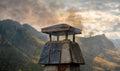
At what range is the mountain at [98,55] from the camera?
154875 millimetres

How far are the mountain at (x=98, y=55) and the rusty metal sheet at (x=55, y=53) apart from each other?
132 m

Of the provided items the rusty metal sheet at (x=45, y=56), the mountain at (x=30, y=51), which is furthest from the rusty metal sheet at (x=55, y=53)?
Result: the mountain at (x=30, y=51)

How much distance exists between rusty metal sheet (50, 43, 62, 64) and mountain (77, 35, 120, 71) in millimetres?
131966

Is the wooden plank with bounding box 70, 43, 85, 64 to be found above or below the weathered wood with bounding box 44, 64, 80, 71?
above

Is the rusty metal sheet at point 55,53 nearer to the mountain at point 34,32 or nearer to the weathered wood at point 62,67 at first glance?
the weathered wood at point 62,67

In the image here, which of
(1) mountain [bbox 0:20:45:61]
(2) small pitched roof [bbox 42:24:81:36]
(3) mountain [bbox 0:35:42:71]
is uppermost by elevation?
(1) mountain [bbox 0:20:45:61]

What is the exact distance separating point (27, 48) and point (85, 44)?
2190 inches

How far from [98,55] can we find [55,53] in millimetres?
171183

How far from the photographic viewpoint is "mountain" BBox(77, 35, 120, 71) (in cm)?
15488

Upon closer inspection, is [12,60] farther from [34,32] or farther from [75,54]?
[75,54]

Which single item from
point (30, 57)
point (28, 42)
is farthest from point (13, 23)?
point (30, 57)

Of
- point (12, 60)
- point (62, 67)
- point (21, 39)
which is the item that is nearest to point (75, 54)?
point (62, 67)

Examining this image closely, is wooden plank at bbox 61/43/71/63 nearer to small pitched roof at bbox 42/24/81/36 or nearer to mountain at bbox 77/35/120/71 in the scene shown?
small pitched roof at bbox 42/24/81/36

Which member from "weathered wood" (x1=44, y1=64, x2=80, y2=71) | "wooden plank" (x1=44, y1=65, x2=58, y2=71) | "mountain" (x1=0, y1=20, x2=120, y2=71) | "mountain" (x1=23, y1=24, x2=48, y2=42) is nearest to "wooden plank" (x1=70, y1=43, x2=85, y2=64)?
"weathered wood" (x1=44, y1=64, x2=80, y2=71)
